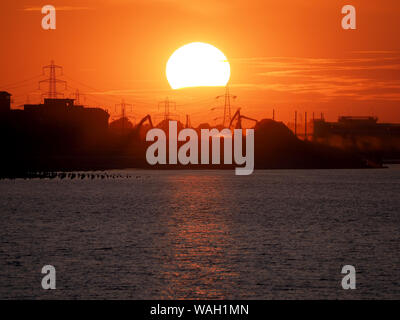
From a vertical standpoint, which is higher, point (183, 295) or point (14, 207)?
point (14, 207)

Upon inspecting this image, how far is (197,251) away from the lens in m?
55.7

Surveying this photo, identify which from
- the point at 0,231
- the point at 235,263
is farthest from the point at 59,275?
the point at 0,231

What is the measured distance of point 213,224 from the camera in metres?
80.1

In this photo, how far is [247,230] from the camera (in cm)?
7312

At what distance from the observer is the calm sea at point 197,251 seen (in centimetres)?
3962

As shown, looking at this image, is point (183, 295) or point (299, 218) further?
point (299, 218)

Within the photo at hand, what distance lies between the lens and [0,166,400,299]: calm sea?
3962 centimetres

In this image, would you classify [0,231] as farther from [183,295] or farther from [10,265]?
[183,295]

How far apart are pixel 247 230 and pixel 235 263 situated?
79.6 ft

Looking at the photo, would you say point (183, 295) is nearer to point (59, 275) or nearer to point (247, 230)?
point (59, 275)

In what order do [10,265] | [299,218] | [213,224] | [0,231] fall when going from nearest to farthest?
[10,265] → [0,231] → [213,224] → [299,218]
